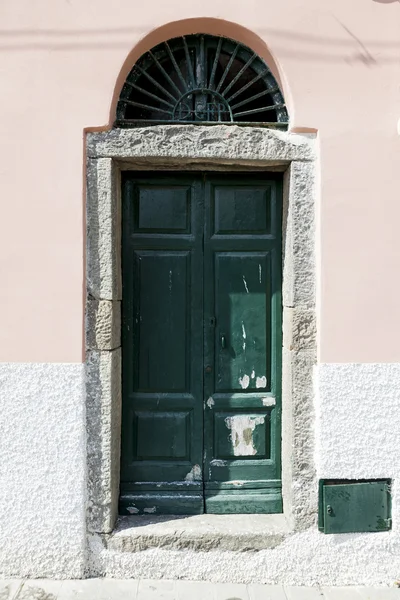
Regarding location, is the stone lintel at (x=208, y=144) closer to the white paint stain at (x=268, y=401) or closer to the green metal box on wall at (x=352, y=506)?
the white paint stain at (x=268, y=401)

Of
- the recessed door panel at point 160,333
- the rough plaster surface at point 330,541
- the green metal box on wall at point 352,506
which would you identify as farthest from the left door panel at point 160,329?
the green metal box on wall at point 352,506

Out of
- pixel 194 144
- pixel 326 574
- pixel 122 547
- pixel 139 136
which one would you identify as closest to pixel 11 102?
pixel 139 136

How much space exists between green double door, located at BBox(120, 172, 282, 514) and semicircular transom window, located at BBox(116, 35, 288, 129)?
1.26 ft

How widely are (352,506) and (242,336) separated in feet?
4.02


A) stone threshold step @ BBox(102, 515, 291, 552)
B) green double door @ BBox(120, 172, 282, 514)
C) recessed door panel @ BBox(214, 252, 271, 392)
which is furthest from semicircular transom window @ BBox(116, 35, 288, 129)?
stone threshold step @ BBox(102, 515, 291, 552)

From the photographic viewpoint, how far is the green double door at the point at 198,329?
140 inches

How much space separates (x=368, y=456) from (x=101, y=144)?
8.14ft

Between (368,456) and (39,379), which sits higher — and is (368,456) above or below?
below

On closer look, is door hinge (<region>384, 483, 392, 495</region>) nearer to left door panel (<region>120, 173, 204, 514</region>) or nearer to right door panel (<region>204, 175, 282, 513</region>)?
right door panel (<region>204, 175, 282, 513</region>)

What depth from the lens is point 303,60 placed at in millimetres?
3287

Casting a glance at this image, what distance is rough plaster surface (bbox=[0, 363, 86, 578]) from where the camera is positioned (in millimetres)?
3275

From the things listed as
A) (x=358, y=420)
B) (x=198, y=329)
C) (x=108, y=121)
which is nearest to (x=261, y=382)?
(x=198, y=329)

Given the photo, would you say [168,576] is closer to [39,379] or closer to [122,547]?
[122,547]

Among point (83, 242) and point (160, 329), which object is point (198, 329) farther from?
point (83, 242)
